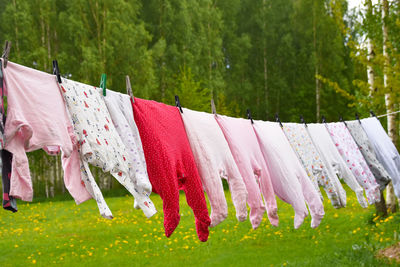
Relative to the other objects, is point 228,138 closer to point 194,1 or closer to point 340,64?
point 194,1

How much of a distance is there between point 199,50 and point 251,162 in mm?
14824

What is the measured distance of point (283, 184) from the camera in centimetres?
305

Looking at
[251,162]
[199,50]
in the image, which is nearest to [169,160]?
[251,162]

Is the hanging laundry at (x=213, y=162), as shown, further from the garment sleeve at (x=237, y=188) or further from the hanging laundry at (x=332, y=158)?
the hanging laundry at (x=332, y=158)

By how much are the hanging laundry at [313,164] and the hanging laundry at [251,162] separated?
52cm

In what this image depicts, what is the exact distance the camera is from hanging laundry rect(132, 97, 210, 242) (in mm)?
2174

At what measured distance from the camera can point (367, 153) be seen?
4020 millimetres

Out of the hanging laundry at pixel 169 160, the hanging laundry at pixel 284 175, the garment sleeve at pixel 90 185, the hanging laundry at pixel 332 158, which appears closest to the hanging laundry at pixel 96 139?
the garment sleeve at pixel 90 185

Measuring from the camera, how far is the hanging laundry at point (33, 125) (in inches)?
60.2

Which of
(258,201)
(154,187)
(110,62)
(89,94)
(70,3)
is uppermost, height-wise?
(70,3)

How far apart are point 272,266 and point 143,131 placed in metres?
3.58

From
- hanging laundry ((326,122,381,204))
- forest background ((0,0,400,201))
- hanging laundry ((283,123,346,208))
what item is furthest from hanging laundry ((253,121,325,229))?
forest background ((0,0,400,201))

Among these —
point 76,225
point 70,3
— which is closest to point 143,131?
point 76,225

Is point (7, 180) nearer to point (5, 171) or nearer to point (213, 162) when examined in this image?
point (5, 171)
